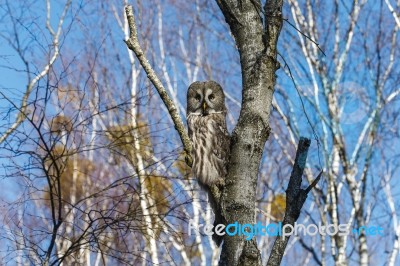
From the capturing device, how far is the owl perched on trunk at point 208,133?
397 cm

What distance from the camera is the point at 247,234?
2.47 meters

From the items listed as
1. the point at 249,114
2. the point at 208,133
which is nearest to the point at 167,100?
the point at 249,114

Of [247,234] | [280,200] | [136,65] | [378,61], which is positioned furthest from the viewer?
[280,200]

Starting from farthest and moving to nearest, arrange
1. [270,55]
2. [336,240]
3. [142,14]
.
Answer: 1. [142,14]
2. [336,240]
3. [270,55]

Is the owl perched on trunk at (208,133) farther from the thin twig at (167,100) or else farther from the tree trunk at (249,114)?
the tree trunk at (249,114)

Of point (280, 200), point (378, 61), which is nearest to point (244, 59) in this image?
point (378, 61)

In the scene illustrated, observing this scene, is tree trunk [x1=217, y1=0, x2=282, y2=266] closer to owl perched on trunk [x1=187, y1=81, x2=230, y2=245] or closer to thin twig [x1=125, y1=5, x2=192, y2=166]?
thin twig [x1=125, y1=5, x2=192, y2=166]

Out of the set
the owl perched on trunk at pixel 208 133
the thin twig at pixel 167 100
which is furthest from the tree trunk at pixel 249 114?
the owl perched on trunk at pixel 208 133

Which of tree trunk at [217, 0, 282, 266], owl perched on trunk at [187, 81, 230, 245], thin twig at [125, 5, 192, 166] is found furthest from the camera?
owl perched on trunk at [187, 81, 230, 245]

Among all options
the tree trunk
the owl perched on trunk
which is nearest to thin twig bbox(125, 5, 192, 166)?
the tree trunk

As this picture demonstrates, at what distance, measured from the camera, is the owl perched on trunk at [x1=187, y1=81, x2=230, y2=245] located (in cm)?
397

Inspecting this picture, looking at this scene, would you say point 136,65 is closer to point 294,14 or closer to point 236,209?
point 294,14

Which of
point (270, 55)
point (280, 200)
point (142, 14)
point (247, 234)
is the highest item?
point (142, 14)

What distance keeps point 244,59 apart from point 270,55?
0.36 ft
